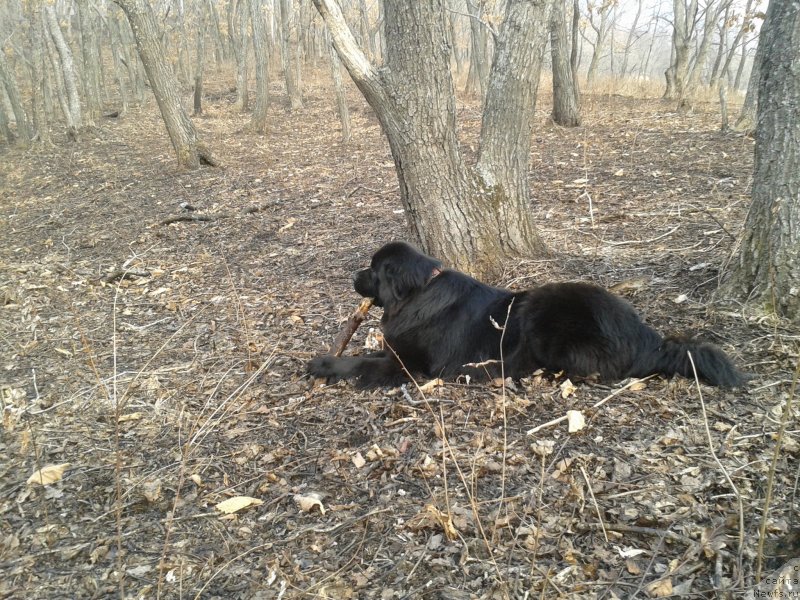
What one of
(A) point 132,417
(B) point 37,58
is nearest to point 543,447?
(A) point 132,417

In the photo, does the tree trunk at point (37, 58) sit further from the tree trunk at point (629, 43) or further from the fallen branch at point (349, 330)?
the tree trunk at point (629, 43)

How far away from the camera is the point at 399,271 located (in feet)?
13.1

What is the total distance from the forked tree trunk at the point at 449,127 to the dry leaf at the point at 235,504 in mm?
3018

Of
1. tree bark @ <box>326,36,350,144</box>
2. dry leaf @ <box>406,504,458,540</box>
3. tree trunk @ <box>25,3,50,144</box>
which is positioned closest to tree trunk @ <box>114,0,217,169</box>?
tree bark @ <box>326,36,350,144</box>

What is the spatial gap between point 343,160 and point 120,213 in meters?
4.90

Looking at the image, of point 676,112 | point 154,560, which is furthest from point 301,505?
point 676,112

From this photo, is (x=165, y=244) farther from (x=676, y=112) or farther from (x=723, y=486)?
(x=676, y=112)

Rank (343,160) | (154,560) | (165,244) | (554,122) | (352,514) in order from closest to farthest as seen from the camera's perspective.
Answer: (154,560), (352,514), (165,244), (343,160), (554,122)

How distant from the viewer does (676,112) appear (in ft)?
44.8

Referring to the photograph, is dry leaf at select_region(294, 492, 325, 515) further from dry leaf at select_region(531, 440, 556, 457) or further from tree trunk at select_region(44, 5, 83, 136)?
tree trunk at select_region(44, 5, 83, 136)

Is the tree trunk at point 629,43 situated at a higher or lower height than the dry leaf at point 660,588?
higher

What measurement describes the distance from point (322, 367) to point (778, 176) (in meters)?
3.58

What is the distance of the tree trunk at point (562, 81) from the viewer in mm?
12609

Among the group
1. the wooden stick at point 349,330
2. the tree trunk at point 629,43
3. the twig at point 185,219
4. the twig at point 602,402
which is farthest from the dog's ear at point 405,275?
the tree trunk at point 629,43
